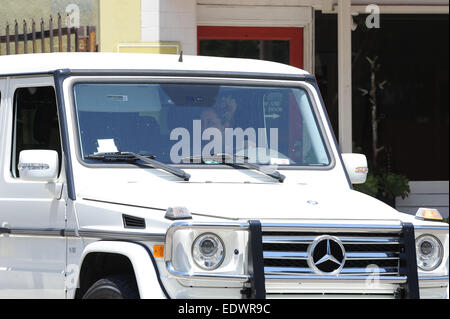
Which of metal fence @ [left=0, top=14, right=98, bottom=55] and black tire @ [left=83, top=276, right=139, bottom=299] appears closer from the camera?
black tire @ [left=83, top=276, right=139, bottom=299]

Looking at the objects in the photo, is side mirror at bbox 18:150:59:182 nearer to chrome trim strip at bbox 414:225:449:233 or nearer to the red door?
chrome trim strip at bbox 414:225:449:233

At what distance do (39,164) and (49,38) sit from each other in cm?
632

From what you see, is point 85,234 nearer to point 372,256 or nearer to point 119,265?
point 119,265

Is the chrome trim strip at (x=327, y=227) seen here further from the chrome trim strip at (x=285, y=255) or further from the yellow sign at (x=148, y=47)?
the yellow sign at (x=148, y=47)

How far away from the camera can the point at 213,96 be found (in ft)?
21.7

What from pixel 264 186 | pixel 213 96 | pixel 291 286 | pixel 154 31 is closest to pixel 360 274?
pixel 291 286

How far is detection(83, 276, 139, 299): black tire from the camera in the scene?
553cm

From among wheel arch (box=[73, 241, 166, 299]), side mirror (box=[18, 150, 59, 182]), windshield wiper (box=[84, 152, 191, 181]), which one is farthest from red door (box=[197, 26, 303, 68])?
wheel arch (box=[73, 241, 166, 299])

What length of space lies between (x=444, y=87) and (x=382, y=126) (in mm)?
1330

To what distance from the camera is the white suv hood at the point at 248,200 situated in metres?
5.56

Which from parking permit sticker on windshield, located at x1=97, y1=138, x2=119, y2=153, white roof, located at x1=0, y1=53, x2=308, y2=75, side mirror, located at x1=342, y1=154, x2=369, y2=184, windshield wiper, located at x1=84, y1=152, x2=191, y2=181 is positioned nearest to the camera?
windshield wiper, located at x1=84, y1=152, x2=191, y2=181

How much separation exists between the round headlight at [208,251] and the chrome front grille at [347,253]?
23 centimetres

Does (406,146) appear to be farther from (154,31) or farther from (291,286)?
(291,286)

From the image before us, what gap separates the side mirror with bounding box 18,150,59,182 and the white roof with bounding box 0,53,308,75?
0.68 m
